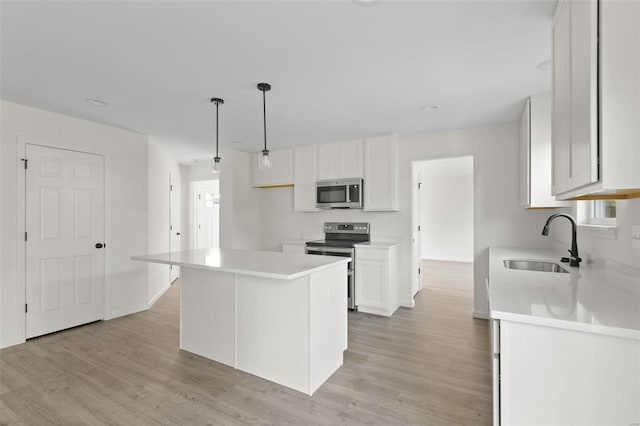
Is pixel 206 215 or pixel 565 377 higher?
pixel 206 215

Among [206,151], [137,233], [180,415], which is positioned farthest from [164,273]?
[180,415]

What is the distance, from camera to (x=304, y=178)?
4.87 meters

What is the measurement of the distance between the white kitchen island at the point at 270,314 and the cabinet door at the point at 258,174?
2.66m

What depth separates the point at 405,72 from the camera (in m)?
2.36

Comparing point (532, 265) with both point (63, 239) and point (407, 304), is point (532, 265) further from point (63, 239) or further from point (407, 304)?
point (63, 239)

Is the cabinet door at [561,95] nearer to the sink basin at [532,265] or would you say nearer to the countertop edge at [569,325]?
the countertop edge at [569,325]

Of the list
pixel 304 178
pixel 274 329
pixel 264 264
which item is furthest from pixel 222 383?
pixel 304 178

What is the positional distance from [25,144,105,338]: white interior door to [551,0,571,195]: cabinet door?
4515mm

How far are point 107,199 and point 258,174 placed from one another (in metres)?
2.30

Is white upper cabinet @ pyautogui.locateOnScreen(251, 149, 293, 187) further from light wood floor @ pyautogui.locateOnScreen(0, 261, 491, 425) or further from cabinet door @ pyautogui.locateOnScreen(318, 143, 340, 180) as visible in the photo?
light wood floor @ pyautogui.locateOnScreen(0, 261, 491, 425)

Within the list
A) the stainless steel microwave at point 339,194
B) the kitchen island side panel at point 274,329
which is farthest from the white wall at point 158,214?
the kitchen island side panel at point 274,329

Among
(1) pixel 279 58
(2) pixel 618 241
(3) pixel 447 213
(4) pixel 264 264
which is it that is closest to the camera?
(2) pixel 618 241

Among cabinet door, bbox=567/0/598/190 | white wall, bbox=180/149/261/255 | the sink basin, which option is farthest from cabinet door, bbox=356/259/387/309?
cabinet door, bbox=567/0/598/190

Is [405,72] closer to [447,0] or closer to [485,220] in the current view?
[447,0]
